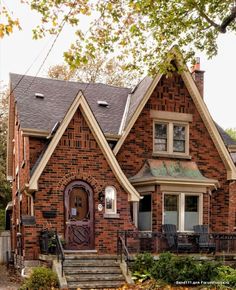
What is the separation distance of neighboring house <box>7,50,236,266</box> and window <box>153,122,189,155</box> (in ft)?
0.15

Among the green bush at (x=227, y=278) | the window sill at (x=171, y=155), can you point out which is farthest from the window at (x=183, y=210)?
the green bush at (x=227, y=278)

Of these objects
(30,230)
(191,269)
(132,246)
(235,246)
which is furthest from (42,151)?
(235,246)

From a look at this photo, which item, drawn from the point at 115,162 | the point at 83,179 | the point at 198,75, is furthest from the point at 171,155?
the point at 198,75

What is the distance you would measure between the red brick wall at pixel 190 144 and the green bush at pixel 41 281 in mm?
7524

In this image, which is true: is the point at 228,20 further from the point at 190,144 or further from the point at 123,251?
the point at 190,144

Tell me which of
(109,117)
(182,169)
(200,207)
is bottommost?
(200,207)

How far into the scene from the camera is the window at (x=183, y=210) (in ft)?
68.5

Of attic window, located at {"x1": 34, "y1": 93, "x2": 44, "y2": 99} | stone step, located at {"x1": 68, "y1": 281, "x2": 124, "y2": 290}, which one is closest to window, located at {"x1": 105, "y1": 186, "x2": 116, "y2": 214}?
stone step, located at {"x1": 68, "y1": 281, "x2": 124, "y2": 290}

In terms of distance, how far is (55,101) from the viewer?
2225 centimetres

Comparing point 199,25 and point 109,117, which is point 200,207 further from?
point 199,25

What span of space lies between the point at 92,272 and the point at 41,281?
6.63ft

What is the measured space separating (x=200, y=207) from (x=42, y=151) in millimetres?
7060

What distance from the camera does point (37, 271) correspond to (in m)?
14.4

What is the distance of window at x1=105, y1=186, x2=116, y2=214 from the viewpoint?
62.8ft
